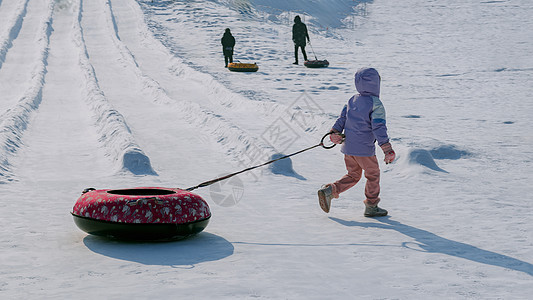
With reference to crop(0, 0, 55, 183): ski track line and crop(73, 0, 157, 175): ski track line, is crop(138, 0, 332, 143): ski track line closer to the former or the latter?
crop(73, 0, 157, 175): ski track line

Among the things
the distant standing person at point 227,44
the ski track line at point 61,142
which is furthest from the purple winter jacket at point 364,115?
the distant standing person at point 227,44

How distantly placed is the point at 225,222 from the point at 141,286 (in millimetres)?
1855

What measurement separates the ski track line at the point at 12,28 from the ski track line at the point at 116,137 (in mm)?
7088

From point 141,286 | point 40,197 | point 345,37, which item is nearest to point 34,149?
point 40,197

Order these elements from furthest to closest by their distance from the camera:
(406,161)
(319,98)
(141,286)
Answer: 1. (319,98)
2. (406,161)
3. (141,286)

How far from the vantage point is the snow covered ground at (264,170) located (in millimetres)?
3760

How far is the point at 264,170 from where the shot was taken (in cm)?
753

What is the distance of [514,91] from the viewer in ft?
49.0

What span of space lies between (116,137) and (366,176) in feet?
15.0

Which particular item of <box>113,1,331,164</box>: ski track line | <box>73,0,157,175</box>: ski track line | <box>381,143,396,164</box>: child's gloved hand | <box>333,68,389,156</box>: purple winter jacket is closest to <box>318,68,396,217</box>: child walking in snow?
<box>333,68,389,156</box>: purple winter jacket

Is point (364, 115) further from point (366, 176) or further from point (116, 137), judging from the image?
point (116, 137)

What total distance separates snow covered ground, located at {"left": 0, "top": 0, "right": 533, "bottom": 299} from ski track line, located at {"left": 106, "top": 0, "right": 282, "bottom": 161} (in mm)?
48

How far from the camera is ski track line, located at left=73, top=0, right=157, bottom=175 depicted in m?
7.42

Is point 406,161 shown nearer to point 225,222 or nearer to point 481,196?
point 481,196
